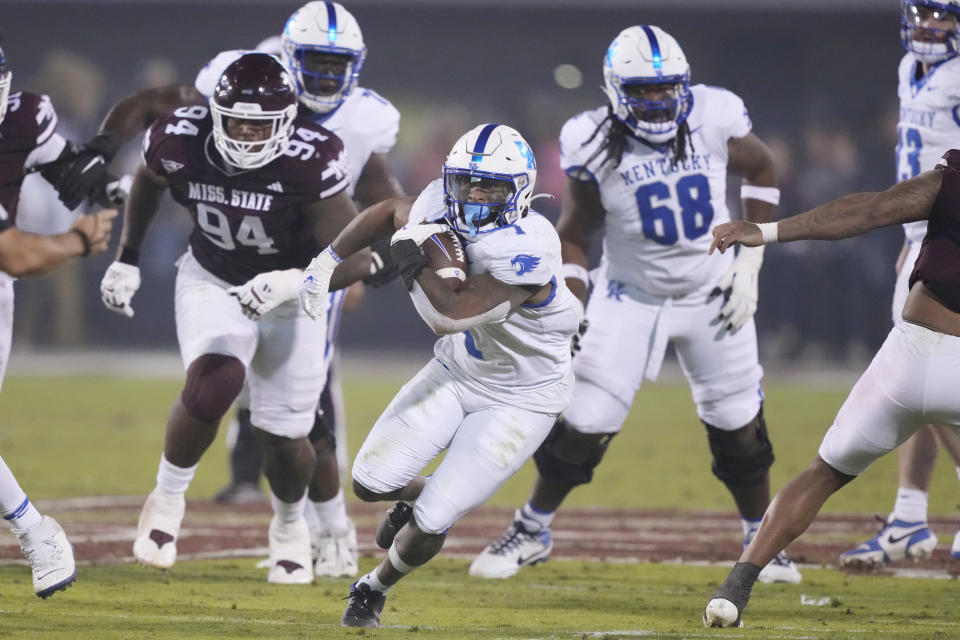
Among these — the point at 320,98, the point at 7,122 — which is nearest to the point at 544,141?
the point at 320,98

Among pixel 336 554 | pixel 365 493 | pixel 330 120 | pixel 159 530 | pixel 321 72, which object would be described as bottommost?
pixel 336 554

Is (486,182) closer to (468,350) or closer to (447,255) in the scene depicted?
(447,255)

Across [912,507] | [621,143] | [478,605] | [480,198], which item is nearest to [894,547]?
[912,507]

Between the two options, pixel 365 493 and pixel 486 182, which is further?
pixel 365 493

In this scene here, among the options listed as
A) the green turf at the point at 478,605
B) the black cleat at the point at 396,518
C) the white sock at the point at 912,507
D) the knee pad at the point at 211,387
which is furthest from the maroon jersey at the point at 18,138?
the white sock at the point at 912,507

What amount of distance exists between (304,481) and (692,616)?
156 cm

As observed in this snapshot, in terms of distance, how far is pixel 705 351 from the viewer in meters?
5.62

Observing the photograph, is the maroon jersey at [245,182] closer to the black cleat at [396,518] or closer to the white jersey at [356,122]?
the white jersey at [356,122]

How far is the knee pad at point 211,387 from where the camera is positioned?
505cm

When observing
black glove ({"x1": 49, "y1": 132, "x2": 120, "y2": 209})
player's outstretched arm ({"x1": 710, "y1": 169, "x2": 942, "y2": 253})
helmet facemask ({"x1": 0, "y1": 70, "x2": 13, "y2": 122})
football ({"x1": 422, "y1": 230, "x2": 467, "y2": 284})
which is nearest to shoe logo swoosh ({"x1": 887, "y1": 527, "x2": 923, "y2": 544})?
player's outstretched arm ({"x1": 710, "y1": 169, "x2": 942, "y2": 253})

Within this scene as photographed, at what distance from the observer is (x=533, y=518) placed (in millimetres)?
A: 5734

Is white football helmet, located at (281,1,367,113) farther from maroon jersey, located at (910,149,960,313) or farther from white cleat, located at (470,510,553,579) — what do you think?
maroon jersey, located at (910,149,960,313)

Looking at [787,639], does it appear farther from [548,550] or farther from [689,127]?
[689,127]

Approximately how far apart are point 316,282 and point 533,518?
5.11 ft
